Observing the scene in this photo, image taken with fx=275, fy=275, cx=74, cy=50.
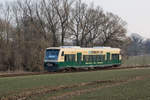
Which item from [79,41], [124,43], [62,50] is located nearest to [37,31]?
[79,41]

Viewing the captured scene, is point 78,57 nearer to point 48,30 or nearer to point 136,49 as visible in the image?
point 48,30

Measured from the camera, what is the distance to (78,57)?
114ft

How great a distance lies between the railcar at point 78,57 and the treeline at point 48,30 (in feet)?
28.3

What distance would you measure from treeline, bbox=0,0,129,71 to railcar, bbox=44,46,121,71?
8.61m

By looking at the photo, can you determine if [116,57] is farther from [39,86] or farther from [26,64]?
[39,86]

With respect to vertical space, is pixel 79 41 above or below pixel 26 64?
above

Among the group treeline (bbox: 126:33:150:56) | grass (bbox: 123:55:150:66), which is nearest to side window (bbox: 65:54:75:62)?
grass (bbox: 123:55:150:66)

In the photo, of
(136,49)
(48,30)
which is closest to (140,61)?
(48,30)

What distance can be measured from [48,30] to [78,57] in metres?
21.2

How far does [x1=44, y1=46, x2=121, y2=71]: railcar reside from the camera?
1260 inches

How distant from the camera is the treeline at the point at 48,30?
4374 cm

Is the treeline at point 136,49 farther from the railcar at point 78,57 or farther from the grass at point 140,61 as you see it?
the railcar at point 78,57

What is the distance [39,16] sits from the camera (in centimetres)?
5572

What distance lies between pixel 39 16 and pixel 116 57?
20153 mm
